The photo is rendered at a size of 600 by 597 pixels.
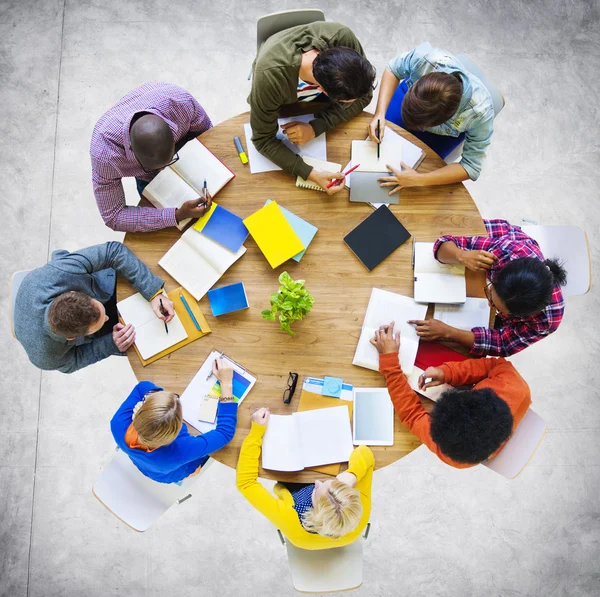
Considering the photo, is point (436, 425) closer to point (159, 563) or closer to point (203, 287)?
point (203, 287)

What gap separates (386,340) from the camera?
190 centimetres

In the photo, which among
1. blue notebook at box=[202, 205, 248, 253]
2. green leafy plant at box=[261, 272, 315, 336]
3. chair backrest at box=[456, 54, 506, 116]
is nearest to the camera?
green leafy plant at box=[261, 272, 315, 336]

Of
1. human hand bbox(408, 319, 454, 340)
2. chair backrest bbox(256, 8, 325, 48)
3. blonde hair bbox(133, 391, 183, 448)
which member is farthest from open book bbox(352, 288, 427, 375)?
chair backrest bbox(256, 8, 325, 48)

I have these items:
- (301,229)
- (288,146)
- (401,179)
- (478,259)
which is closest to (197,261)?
(301,229)

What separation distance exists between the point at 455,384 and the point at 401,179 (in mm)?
818

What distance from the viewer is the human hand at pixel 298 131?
79.0 inches

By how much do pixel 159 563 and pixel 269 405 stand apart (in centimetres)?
145

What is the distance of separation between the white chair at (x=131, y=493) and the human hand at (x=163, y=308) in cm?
61

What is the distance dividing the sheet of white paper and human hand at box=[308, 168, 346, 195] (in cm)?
9

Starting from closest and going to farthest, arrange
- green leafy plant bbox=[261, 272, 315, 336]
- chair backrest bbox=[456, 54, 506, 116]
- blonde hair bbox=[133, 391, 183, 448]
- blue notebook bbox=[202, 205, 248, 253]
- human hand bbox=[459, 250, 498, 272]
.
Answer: blonde hair bbox=[133, 391, 183, 448] < green leafy plant bbox=[261, 272, 315, 336] < human hand bbox=[459, 250, 498, 272] < blue notebook bbox=[202, 205, 248, 253] < chair backrest bbox=[456, 54, 506, 116]

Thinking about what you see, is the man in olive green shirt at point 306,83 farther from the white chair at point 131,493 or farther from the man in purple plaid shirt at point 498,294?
the white chair at point 131,493

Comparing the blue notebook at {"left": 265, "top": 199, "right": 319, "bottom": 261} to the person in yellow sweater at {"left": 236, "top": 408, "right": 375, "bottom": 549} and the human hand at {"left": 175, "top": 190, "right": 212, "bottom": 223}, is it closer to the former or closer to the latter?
the human hand at {"left": 175, "top": 190, "right": 212, "bottom": 223}

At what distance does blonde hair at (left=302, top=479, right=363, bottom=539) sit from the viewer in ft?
5.60

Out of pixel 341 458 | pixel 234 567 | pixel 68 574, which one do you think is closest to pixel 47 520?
pixel 68 574
